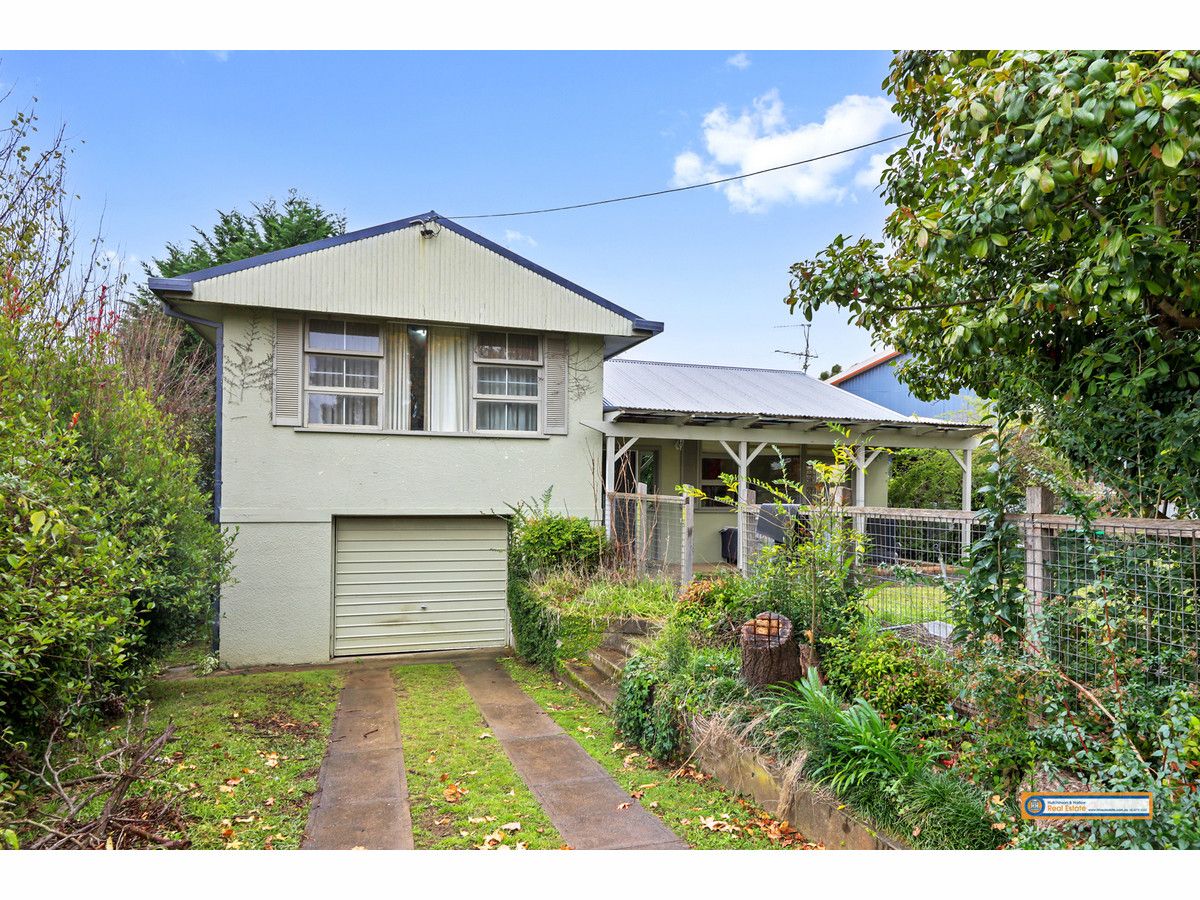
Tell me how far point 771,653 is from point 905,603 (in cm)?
99

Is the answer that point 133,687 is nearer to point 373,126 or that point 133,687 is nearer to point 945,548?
point 373,126

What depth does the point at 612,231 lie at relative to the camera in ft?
40.5

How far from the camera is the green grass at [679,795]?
3.83 meters

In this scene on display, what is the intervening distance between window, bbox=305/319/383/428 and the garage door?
148 centimetres

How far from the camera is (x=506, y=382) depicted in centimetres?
982

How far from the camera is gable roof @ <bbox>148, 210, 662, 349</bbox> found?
822 centimetres

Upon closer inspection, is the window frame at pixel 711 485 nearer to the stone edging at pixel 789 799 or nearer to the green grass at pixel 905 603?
the green grass at pixel 905 603

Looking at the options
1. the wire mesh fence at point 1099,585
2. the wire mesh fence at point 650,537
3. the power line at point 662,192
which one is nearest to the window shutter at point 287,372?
the power line at point 662,192

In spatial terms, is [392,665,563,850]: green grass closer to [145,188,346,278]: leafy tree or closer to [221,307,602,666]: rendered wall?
[221,307,602,666]: rendered wall

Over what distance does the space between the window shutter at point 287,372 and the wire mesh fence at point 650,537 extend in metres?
4.49

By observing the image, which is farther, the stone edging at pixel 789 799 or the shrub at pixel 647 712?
the shrub at pixel 647 712

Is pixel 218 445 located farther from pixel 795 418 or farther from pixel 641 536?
pixel 795 418

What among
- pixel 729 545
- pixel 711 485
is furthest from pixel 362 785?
pixel 711 485
